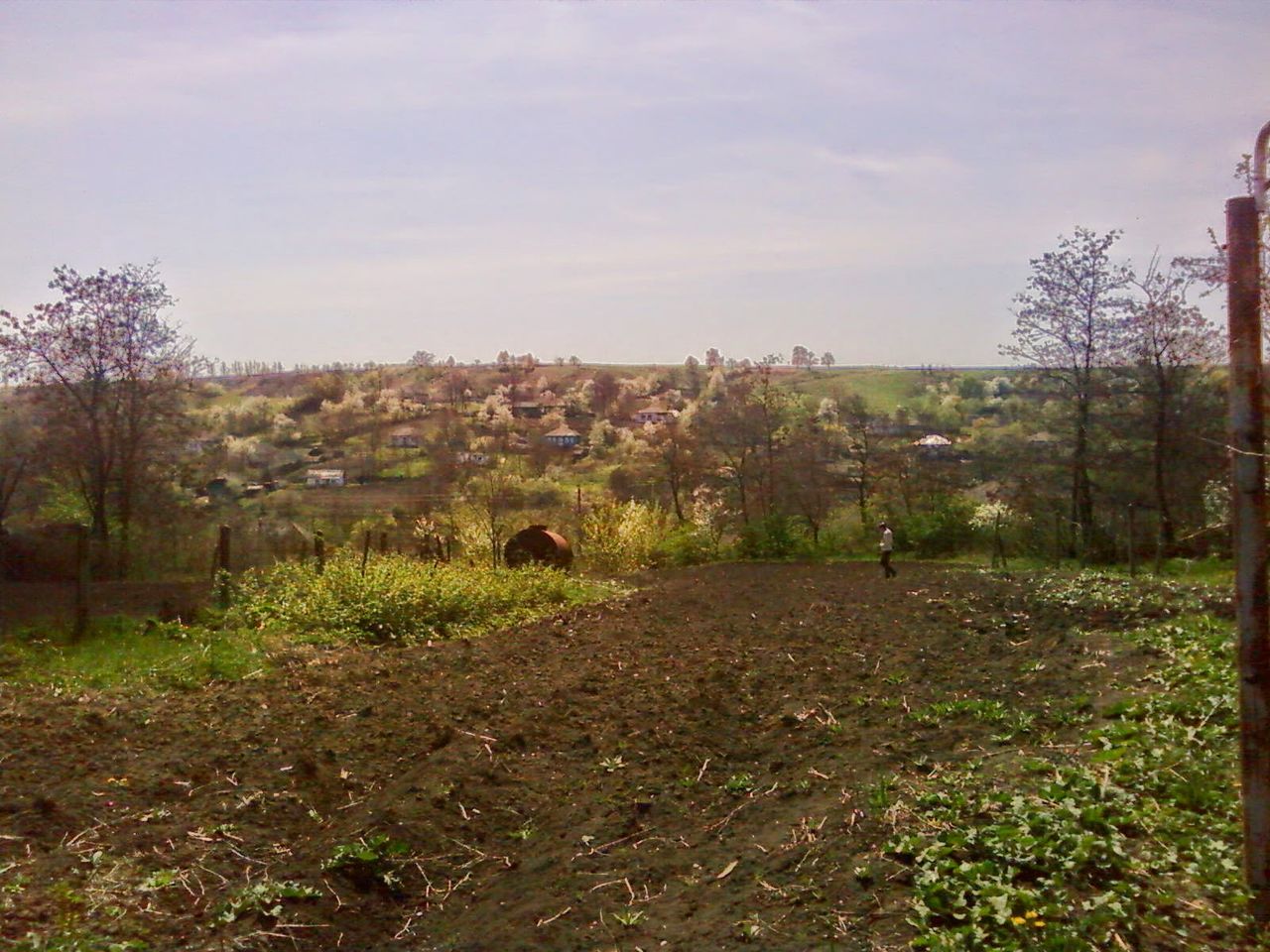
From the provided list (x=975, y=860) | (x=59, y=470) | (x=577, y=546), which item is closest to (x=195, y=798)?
(x=975, y=860)

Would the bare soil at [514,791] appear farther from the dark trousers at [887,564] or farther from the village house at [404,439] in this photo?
the village house at [404,439]

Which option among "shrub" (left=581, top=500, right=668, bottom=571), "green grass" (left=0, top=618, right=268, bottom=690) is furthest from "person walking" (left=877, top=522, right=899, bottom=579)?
"green grass" (left=0, top=618, right=268, bottom=690)

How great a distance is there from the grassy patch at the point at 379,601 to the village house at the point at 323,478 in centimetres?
739

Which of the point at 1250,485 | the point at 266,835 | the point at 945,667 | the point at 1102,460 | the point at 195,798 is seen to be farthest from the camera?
A: the point at 1102,460

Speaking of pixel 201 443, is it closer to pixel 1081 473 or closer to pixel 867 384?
pixel 1081 473

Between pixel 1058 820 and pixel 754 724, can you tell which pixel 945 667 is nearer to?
pixel 754 724

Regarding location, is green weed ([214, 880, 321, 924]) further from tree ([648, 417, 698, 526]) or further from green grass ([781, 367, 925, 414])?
green grass ([781, 367, 925, 414])

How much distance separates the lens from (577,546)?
79.9 ft

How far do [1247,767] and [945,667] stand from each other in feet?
16.0

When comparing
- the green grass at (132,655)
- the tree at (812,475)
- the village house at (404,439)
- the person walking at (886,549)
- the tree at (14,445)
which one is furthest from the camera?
the village house at (404,439)

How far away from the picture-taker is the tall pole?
381cm

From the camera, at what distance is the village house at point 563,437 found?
2936cm

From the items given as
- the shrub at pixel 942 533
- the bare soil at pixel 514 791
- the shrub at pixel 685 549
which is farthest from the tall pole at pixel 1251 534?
the shrub at pixel 942 533

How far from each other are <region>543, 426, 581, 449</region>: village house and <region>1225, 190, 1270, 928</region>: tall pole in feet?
82.5
